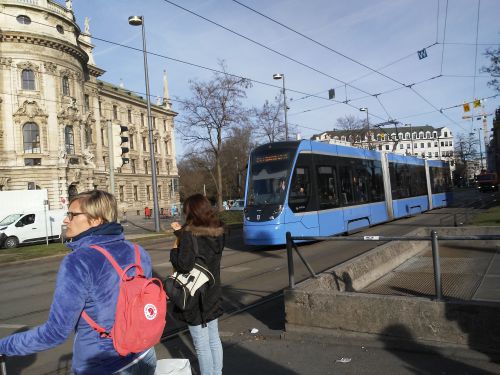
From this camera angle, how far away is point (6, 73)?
1865 inches

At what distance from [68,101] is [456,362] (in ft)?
175

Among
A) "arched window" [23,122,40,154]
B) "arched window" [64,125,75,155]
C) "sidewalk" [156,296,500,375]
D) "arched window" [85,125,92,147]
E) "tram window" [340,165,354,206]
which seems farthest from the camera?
"arched window" [85,125,92,147]

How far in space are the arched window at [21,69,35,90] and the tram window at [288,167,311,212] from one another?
43696 millimetres

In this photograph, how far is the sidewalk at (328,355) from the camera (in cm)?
425

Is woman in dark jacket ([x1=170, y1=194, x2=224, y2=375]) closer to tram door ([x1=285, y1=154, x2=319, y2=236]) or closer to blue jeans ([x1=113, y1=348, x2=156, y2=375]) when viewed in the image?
blue jeans ([x1=113, y1=348, x2=156, y2=375])

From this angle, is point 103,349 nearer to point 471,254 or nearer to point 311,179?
point 471,254

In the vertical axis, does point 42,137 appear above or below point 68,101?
below

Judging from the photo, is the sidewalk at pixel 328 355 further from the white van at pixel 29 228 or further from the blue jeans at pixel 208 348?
the white van at pixel 29 228

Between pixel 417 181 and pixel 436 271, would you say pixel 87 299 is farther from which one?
pixel 417 181

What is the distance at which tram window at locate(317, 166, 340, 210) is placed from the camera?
582 inches

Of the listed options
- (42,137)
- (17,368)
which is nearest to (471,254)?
(17,368)

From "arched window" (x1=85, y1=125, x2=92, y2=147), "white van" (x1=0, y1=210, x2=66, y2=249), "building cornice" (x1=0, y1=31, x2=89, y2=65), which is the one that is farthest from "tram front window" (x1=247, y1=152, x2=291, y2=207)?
"arched window" (x1=85, y1=125, x2=92, y2=147)

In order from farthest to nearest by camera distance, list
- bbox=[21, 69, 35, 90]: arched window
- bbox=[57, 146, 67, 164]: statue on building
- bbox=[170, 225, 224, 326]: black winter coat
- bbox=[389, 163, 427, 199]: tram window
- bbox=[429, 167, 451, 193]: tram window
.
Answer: bbox=[57, 146, 67, 164]: statue on building < bbox=[21, 69, 35, 90]: arched window < bbox=[429, 167, 451, 193]: tram window < bbox=[389, 163, 427, 199]: tram window < bbox=[170, 225, 224, 326]: black winter coat

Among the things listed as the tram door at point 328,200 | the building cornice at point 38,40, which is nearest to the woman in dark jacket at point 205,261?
the tram door at point 328,200
